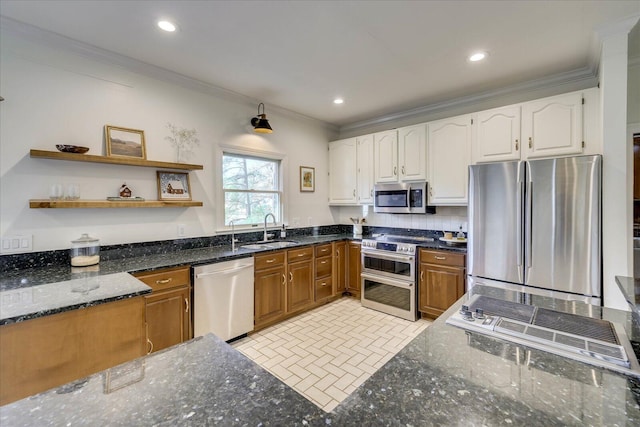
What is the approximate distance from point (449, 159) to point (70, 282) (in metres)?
3.69

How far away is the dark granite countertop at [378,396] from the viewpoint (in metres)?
0.63

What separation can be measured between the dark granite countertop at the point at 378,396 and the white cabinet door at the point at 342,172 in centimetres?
361

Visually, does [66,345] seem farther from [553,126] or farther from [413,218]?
[553,126]

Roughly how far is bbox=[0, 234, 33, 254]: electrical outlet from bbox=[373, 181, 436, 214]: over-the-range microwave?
356 cm

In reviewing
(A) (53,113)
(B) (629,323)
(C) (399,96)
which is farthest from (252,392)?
(C) (399,96)

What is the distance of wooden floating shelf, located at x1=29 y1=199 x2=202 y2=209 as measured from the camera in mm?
2129

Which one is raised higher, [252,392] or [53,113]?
[53,113]

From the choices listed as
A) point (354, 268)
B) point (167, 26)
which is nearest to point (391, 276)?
point (354, 268)

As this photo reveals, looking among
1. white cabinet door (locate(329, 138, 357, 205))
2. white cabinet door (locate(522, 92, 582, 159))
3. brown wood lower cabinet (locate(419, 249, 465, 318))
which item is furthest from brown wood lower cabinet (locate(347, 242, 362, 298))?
white cabinet door (locate(522, 92, 582, 159))

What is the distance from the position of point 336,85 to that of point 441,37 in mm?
1200

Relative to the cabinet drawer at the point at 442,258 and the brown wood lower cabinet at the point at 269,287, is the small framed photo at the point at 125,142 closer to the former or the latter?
the brown wood lower cabinet at the point at 269,287

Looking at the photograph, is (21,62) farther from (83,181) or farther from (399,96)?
(399,96)

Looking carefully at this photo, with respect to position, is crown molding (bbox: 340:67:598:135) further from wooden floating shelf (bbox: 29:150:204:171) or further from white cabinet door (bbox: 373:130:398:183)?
wooden floating shelf (bbox: 29:150:204:171)

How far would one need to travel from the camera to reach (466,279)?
304 centimetres
